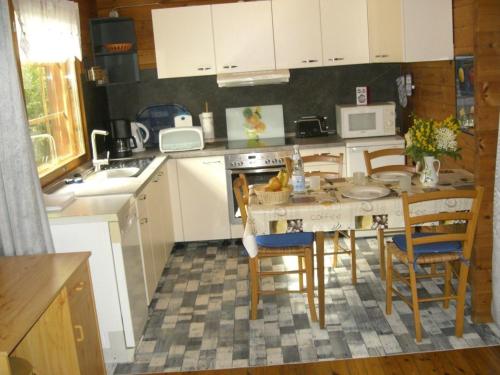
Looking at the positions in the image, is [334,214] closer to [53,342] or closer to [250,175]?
[53,342]

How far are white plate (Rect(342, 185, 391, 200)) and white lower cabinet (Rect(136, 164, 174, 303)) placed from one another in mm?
1329

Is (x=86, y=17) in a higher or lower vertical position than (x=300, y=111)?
higher

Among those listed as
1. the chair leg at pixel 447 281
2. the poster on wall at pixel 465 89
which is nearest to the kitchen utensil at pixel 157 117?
the poster on wall at pixel 465 89

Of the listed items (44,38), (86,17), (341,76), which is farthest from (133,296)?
(341,76)

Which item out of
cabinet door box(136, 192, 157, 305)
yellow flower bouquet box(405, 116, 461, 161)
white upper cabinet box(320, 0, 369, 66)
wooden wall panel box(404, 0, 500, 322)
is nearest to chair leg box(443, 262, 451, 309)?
wooden wall panel box(404, 0, 500, 322)

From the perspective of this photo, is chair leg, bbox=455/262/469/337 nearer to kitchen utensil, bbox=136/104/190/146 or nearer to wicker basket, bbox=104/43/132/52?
kitchen utensil, bbox=136/104/190/146

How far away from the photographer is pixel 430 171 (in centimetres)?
351

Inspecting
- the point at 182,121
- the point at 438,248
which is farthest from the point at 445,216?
the point at 182,121

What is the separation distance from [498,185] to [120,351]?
2243 mm

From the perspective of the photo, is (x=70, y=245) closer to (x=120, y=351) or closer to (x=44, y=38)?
(x=120, y=351)

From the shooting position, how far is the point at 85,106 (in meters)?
4.88

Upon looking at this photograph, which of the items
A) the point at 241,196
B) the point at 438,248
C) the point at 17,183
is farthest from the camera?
the point at 241,196

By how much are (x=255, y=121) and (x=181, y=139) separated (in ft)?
2.69

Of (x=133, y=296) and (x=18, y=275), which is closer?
(x=18, y=275)
